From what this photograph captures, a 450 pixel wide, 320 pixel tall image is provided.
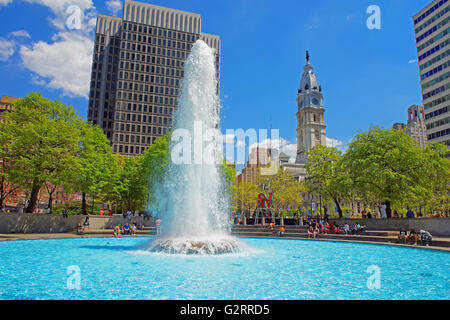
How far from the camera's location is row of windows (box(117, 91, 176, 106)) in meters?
92.9

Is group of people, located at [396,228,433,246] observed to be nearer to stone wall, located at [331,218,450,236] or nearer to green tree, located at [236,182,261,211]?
stone wall, located at [331,218,450,236]

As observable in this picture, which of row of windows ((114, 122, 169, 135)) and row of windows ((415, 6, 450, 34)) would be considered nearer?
row of windows ((415, 6, 450, 34))

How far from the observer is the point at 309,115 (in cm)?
14825

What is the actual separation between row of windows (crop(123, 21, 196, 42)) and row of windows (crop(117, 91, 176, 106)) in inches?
915

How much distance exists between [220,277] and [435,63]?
292 ft

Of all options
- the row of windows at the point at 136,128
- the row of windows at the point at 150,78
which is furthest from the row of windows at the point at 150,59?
the row of windows at the point at 136,128

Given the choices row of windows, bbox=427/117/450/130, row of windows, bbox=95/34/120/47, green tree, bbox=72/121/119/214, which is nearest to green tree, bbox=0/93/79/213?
green tree, bbox=72/121/119/214

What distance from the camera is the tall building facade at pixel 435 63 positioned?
70.9m

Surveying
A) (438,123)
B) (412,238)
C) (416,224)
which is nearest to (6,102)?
(416,224)

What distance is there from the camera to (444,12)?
233ft

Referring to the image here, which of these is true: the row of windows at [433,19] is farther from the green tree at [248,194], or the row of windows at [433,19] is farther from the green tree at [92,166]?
the green tree at [92,166]

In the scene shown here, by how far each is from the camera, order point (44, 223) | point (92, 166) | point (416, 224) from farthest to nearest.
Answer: point (92, 166) < point (44, 223) < point (416, 224)

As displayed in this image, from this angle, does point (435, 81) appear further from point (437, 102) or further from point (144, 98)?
point (144, 98)
